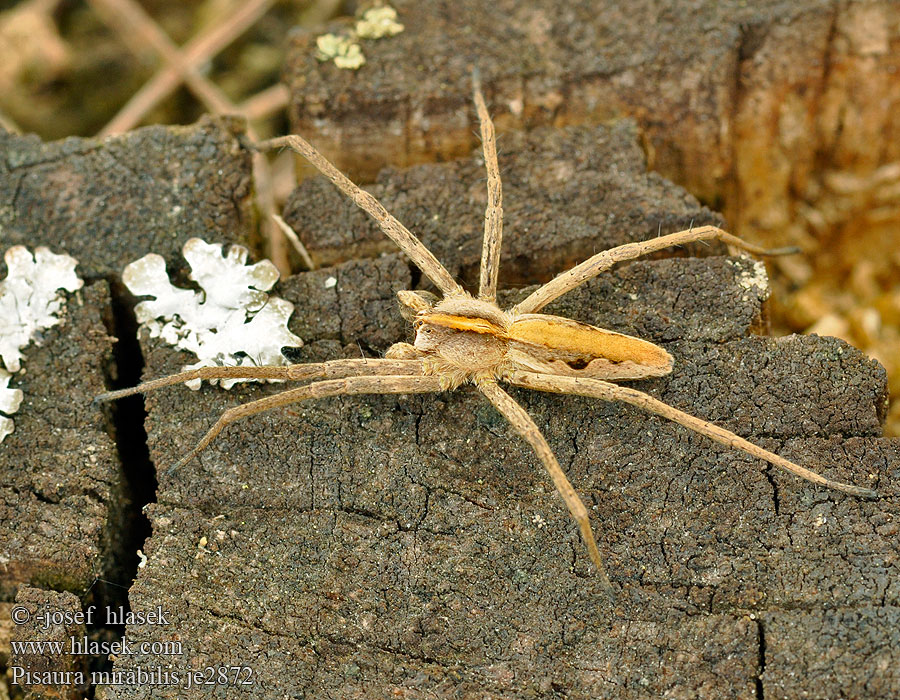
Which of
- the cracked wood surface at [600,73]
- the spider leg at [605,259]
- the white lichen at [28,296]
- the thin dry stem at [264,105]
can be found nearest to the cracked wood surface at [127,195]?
the white lichen at [28,296]

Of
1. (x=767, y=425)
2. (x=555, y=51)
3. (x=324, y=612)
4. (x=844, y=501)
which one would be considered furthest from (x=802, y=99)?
(x=324, y=612)

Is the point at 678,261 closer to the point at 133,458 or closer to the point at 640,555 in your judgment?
the point at 640,555

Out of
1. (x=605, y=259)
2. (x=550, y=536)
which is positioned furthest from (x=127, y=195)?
(x=550, y=536)

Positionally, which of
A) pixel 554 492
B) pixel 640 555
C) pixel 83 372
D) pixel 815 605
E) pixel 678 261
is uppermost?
pixel 678 261

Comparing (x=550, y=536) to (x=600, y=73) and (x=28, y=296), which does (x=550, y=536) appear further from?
(x=28, y=296)

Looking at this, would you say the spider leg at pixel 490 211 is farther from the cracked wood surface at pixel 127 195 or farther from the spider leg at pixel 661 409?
the cracked wood surface at pixel 127 195

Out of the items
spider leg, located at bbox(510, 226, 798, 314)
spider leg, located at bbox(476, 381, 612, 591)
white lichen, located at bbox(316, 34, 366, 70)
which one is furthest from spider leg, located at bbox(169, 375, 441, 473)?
white lichen, located at bbox(316, 34, 366, 70)

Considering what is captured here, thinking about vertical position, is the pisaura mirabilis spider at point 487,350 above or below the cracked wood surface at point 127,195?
below
